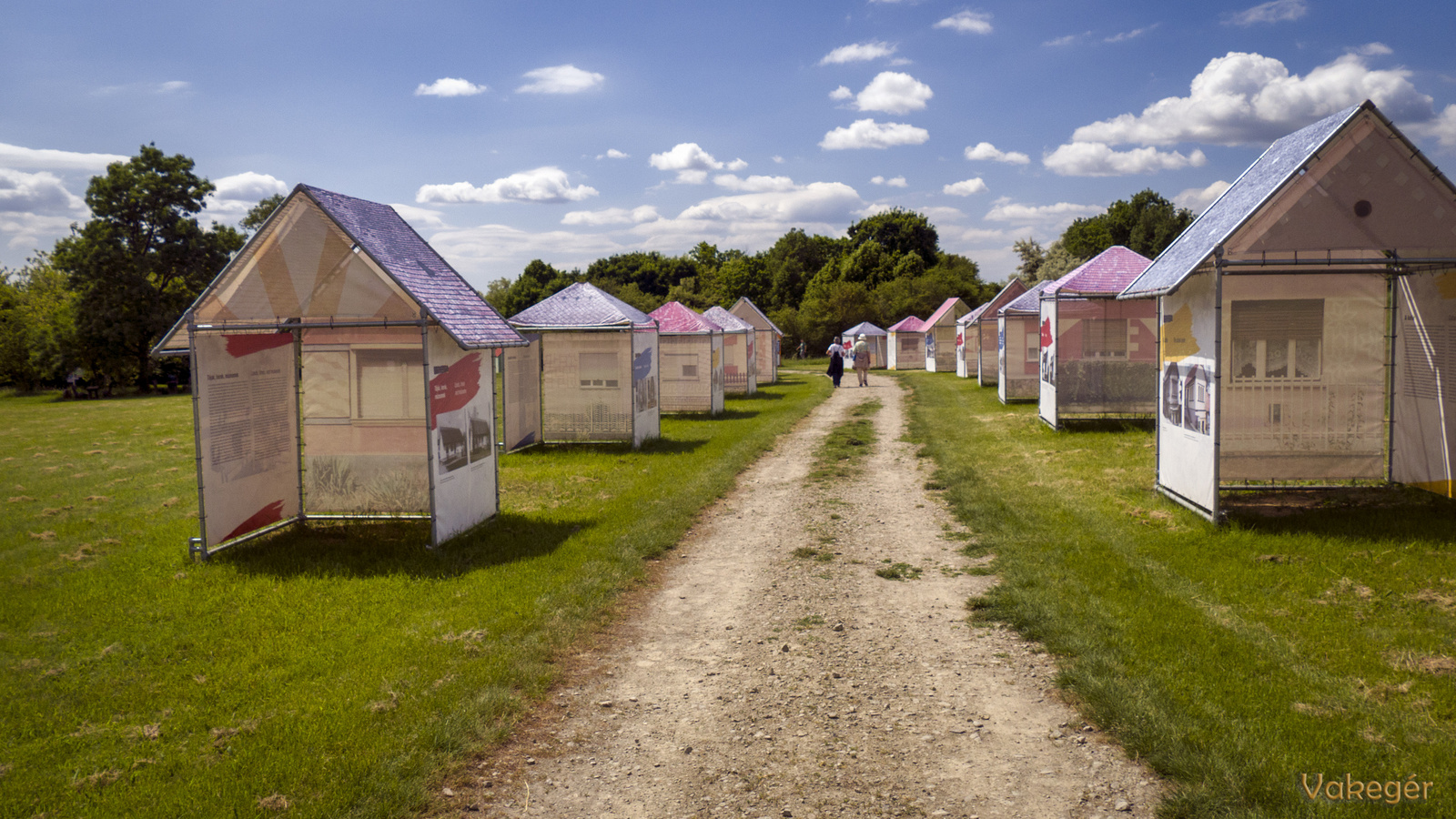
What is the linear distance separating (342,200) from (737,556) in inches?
230

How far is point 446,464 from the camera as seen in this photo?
9.02 metres

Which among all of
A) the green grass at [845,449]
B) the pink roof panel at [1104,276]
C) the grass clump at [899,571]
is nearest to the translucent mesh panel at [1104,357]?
the pink roof panel at [1104,276]

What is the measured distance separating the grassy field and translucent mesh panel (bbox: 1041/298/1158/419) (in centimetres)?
955

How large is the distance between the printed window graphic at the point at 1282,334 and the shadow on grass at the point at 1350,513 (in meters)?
1.51

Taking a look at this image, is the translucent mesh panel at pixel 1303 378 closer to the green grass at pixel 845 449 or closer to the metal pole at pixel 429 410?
the green grass at pixel 845 449

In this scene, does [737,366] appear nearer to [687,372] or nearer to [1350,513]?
[687,372]

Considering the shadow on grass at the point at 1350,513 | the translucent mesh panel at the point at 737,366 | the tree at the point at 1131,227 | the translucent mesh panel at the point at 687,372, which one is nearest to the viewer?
the shadow on grass at the point at 1350,513

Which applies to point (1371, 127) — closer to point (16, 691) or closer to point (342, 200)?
point (342, 200)

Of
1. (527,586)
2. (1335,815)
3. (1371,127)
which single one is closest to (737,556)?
(527,586)

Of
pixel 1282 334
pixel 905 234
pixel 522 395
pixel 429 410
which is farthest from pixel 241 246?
pixel 905 234

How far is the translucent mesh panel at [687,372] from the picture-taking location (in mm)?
23438

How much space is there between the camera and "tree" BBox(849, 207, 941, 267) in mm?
80125

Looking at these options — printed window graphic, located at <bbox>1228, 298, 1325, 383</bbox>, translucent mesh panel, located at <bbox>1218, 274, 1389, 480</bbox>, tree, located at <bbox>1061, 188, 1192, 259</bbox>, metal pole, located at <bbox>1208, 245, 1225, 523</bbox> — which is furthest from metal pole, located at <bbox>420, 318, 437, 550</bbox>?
tree, located at <bbox>1061, 188, 1192, 259</bbox>

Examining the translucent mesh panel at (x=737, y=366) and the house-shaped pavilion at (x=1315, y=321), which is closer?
the house-shaped pavilion at (x=1315, y=321)
